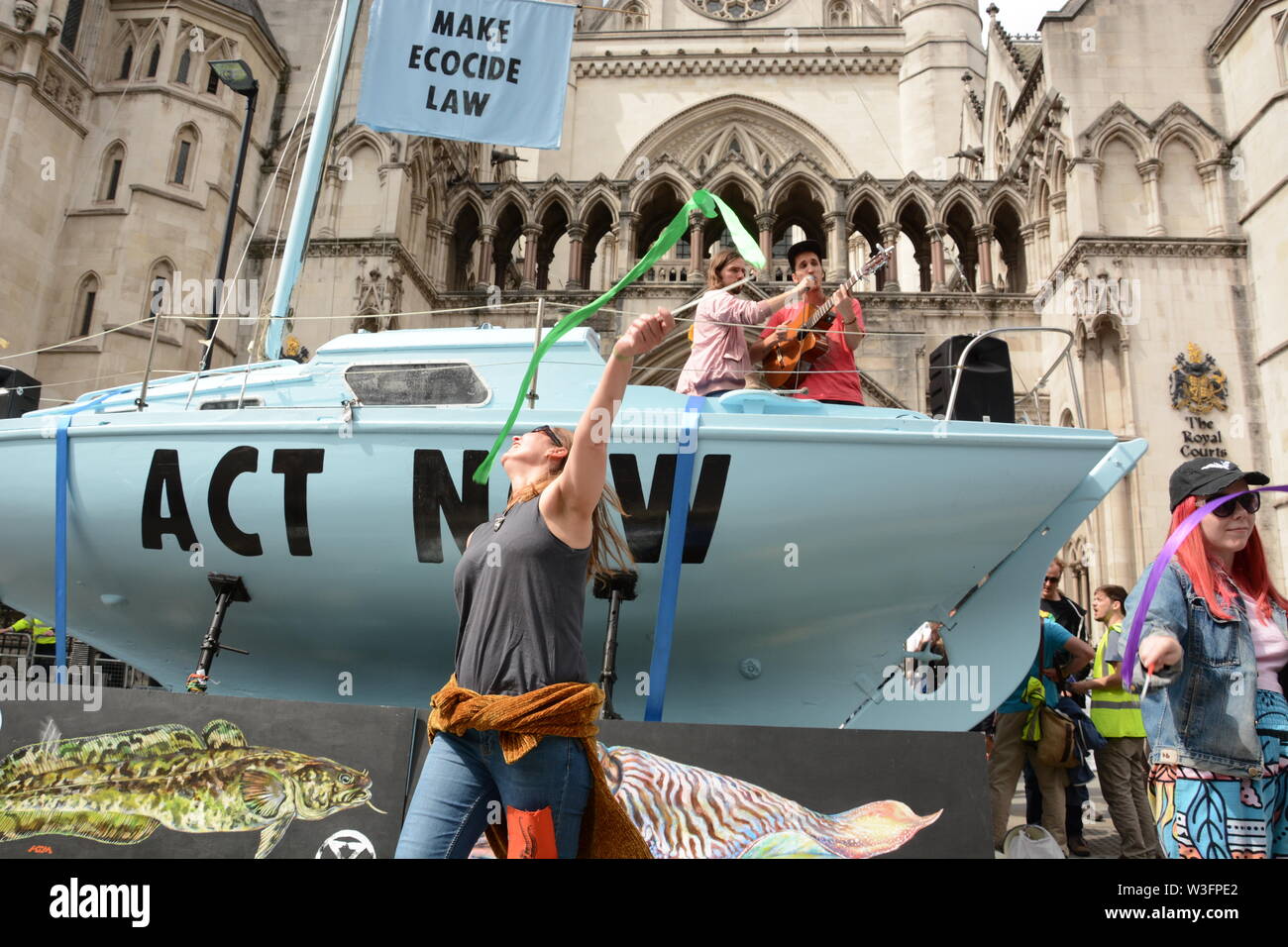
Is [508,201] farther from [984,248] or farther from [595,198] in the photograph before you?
[984,248]

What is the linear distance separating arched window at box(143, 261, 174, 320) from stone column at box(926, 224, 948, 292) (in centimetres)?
1732

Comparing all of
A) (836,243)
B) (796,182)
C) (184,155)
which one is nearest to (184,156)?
(184,155)

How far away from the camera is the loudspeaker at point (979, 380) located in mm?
5453

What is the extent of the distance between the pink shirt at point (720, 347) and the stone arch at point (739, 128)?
2508 cm

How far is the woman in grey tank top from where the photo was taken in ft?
7.32

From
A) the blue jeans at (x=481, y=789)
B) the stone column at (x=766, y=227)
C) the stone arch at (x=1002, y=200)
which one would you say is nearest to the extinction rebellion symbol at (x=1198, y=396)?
the stone arch at (x=1002, y=200)

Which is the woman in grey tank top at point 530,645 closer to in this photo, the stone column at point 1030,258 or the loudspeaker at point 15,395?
the loudspeaker at point 15,395

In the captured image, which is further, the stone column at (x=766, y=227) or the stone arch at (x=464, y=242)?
the stone arch at (x=464, y=242)

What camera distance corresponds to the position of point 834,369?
5883mm

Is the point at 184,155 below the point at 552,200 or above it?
below

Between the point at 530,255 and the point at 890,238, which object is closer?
the point at 890,238

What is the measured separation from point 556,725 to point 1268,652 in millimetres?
2428

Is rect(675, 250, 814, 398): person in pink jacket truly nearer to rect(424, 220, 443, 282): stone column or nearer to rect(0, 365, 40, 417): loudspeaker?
rect(0, 365, 40, 417): loudspeaker
